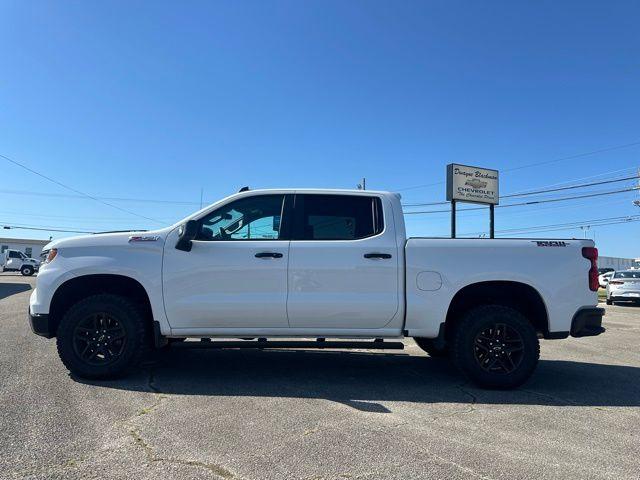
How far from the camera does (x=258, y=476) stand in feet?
10.1

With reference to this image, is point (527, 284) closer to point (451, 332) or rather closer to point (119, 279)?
point (451, 332)

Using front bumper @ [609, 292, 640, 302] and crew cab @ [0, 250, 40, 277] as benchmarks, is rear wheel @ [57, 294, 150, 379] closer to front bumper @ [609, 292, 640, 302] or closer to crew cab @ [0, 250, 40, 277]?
front bumper @ [609, 292, 640, 302]

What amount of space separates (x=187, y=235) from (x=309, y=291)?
4.51 ft

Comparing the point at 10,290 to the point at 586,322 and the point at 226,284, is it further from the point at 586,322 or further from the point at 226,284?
the point at 586,322

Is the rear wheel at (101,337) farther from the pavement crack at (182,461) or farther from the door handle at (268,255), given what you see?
the pavement crack at (182,461)

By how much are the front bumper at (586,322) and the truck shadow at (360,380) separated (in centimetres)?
65

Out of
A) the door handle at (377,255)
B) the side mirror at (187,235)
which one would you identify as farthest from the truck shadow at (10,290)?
the door handle at (377,255)

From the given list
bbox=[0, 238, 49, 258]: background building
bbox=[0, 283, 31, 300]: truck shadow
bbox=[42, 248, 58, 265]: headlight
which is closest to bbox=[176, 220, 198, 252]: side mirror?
bbox=[42, 248, 58, 265]: headlight

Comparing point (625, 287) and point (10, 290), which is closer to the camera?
point (625, 287)

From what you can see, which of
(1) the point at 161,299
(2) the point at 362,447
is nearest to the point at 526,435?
(2) the point at 362,447

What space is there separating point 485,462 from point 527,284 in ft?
8.01

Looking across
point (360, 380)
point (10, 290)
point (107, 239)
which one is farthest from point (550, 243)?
point (10, 290)

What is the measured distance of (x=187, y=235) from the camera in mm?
5172

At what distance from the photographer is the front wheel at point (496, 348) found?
17.2ft
